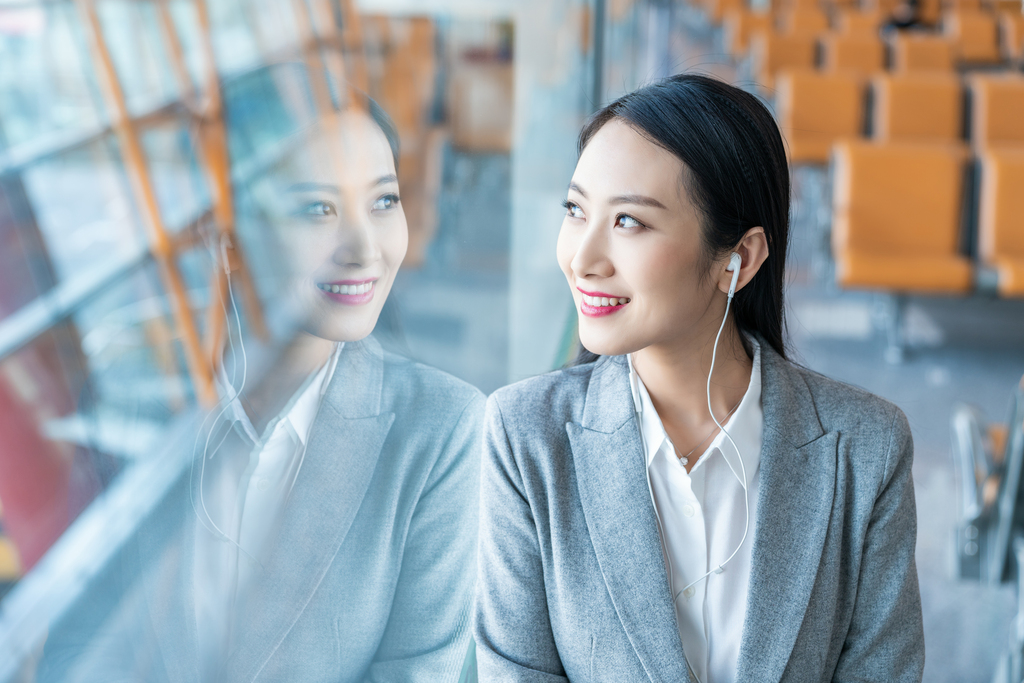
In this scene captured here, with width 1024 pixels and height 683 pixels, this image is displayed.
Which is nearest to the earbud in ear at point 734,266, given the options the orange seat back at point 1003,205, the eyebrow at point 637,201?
the eyebrow at point 637,201

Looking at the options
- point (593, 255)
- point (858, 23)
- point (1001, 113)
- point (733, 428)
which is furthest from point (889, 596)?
point (858, 23)

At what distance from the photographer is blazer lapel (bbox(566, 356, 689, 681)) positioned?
880 mm

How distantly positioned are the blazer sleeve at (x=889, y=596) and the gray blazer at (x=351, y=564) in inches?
17.0

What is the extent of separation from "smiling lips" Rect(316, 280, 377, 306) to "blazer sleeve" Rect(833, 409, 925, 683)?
2.02 ft

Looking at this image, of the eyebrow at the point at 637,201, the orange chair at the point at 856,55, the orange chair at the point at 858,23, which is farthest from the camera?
the orange chair at the point at 858,23

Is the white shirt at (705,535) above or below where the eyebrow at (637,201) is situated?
below

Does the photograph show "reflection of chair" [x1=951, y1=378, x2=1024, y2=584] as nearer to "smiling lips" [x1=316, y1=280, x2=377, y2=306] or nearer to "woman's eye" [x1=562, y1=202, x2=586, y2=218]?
"woman's eye" [x1=562, y1=202, x2=586, y2=218]

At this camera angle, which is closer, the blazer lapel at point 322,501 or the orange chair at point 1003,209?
the blazer lapel at point 322,501

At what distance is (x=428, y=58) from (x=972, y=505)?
1.87 metres

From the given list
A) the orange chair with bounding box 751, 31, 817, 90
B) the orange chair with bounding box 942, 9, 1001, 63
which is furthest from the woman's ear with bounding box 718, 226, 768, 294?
the orange chair with bounding box 942, 9, 1001, 63

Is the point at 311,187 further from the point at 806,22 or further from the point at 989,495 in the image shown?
the point at 806,22

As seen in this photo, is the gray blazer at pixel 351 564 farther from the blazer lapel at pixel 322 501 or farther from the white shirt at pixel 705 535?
the white shirt at pixel 705 535

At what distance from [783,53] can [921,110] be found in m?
1.91

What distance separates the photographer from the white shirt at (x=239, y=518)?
0.58 meters
